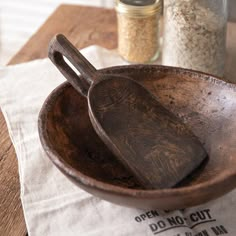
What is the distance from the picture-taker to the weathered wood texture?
0.65m

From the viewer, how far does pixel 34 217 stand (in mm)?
560

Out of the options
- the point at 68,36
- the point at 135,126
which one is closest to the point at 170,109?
the point at 135,126

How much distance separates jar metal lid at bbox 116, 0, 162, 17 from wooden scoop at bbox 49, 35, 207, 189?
0.19m

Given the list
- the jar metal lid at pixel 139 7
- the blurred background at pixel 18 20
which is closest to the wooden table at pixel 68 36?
the jar metal lid at pixel 139 7

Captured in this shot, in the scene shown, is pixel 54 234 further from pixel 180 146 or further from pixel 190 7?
pixel 190 7

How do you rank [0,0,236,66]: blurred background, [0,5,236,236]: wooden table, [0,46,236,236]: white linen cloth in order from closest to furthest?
[0,46,236,236]: white linen cloth < [0,5,236,236]: wooden table < [0,0,236,66]: blurred background

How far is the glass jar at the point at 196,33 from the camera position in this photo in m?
0.71

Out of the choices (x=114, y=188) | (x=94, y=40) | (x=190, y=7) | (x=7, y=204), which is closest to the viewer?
(x=114, y=188)

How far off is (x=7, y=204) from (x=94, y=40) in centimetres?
41

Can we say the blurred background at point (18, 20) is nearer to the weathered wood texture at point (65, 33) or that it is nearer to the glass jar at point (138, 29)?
the weathered wood texture at point (65, 33)

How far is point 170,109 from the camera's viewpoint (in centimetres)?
65

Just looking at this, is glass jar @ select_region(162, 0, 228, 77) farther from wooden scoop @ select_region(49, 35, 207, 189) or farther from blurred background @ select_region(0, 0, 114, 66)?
blurred background @ select_region(0, 0, 114, 66)

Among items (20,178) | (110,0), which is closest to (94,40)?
(20,178)

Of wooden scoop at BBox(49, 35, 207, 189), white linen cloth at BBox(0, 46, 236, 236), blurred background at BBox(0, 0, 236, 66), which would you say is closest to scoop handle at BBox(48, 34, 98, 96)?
wooden scoop at BBox(49, 35, 207, 189)
